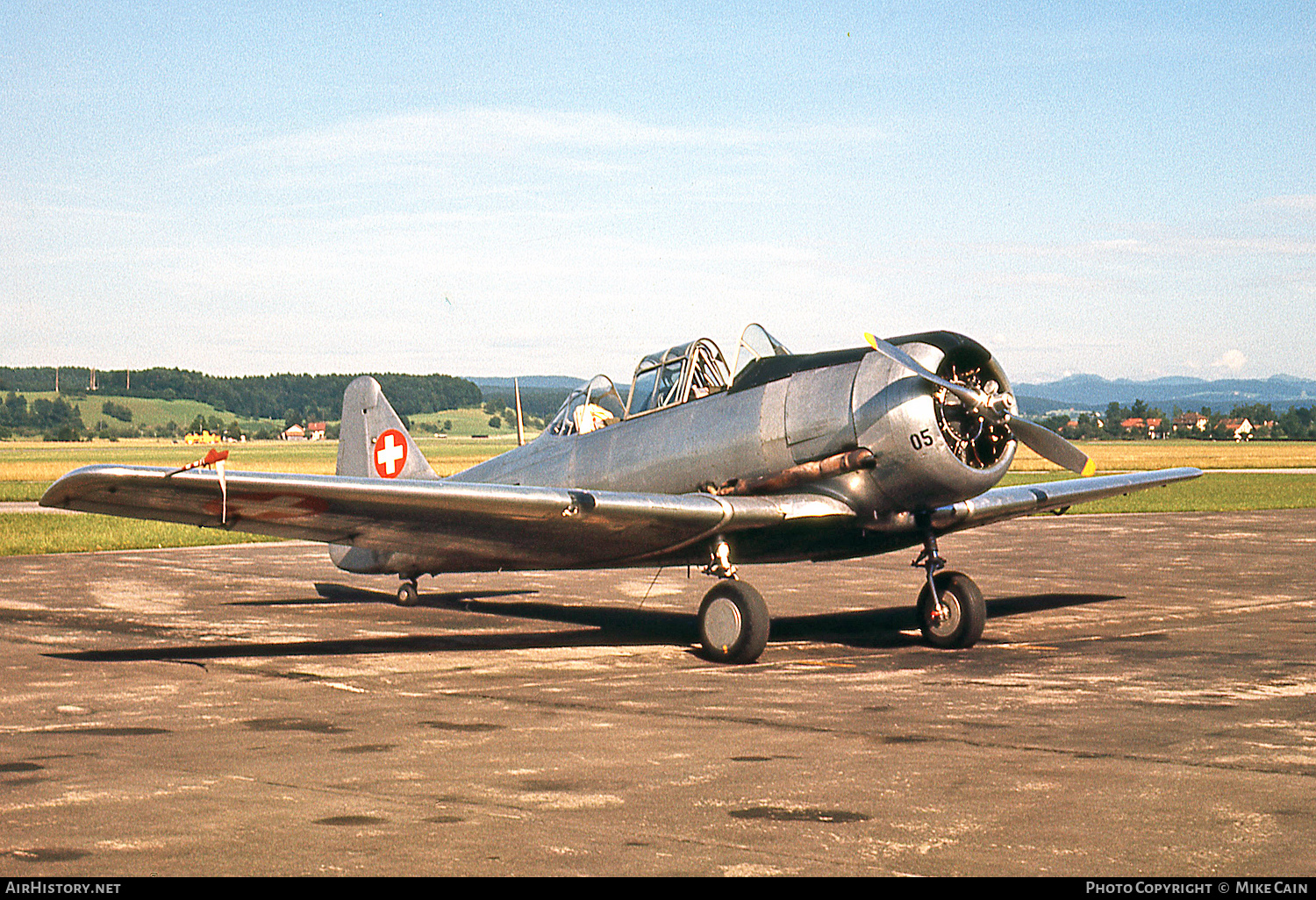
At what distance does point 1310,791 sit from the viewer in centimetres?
600

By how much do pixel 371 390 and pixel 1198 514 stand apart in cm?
2511

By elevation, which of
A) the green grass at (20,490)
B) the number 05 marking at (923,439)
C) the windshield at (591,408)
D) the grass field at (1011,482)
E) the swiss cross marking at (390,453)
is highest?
the windshield at (591,408)

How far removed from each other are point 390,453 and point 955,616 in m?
7.33

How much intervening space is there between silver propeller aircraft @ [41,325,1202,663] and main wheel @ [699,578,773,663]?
0.01 m

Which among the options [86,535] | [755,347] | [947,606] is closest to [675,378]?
[755,347]

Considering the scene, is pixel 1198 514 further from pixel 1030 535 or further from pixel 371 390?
pixel 371 390

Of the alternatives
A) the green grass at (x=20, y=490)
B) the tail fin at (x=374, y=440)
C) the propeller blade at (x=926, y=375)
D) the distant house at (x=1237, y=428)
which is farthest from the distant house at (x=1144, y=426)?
the propeller blade at (x=926, y=375)

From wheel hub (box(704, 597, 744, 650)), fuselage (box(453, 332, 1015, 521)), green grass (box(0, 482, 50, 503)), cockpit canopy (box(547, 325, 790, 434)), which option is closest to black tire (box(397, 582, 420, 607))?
cockpit canopy (box(547, 325, 790, 434))

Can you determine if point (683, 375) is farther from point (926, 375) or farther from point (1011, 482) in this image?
point (1011, 482)

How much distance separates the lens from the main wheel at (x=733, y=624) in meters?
10.8

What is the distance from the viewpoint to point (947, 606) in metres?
11.8

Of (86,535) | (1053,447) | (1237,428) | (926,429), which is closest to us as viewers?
(926,429)

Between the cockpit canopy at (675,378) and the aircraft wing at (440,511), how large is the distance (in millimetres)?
1424

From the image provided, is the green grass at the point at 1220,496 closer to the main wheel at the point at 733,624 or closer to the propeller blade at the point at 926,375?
the propeller blade at the point at 926,375
